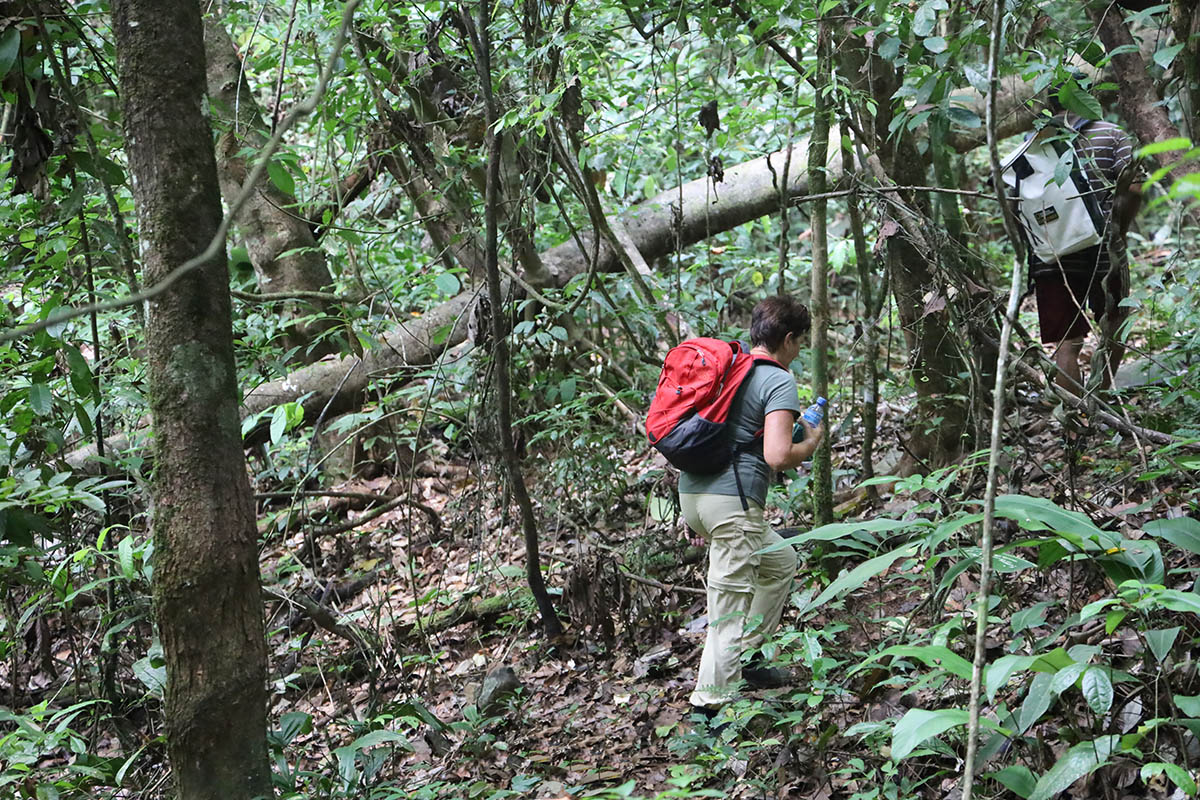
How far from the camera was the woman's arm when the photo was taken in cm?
395

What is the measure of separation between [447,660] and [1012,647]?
323 cm

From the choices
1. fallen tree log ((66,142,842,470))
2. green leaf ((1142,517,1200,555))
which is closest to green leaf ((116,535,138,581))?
fallen tree log ((66,142,842,470))

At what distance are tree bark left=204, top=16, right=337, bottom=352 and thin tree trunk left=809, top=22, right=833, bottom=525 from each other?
137 inches

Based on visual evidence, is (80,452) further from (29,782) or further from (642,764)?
(642,764)

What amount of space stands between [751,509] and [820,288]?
3.95 ft

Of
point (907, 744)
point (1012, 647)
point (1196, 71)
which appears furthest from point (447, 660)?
point (1196, 71)

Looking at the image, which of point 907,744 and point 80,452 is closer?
point 907,744

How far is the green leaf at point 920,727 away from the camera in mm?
2119

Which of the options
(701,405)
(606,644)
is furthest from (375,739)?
(701,405)

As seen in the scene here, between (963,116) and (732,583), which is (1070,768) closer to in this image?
(732,583)

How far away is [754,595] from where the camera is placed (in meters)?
4.24

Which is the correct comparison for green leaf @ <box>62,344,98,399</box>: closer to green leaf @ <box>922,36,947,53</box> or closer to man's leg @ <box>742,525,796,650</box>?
man's leg @ <box>742,525,796,650</box>

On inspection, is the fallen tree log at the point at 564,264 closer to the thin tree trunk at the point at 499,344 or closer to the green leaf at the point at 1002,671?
the thin tree trunk at the point at 499,344

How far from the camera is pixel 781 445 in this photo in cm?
395
